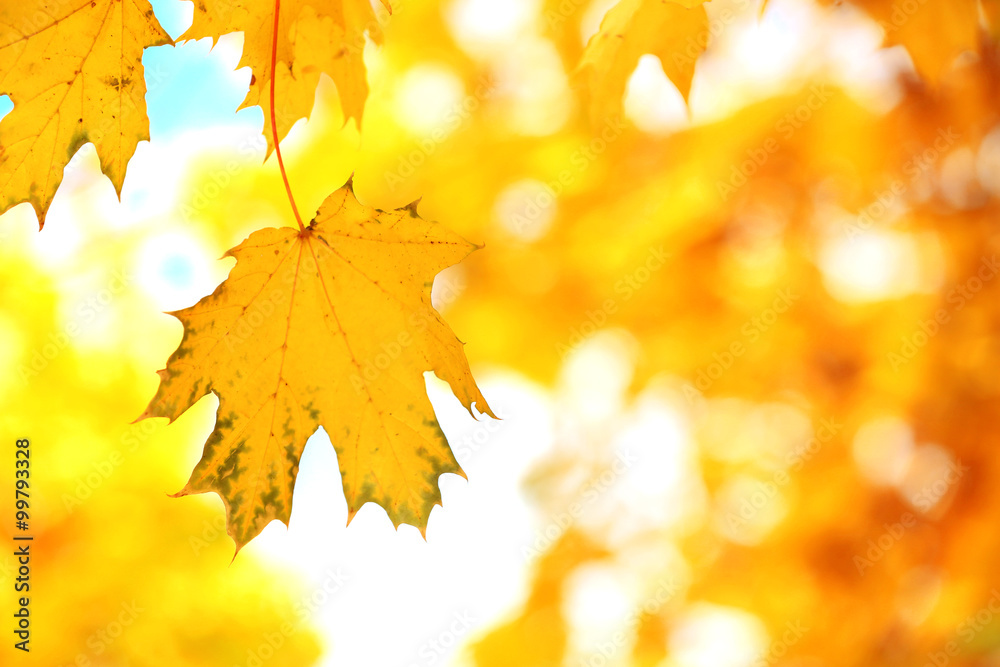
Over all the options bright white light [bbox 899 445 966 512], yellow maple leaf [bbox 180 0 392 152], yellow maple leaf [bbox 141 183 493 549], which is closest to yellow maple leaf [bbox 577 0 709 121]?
yellow maple leaf [bbox 180 0 392 152]

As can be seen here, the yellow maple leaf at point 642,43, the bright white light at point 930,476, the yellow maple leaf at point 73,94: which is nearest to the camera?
the yellow maple leaf at point 73,94

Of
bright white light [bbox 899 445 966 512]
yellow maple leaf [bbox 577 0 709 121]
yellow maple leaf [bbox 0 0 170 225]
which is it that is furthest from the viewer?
bright white light [bbox 899 445 966 512]

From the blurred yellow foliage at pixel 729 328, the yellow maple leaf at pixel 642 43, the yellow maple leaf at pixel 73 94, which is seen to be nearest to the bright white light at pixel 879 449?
the blurred yellow foliage at pixel 729 328

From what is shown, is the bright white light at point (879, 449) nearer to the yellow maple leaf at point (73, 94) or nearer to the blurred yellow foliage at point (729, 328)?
the blurred yellow foliage at point (729, 328)

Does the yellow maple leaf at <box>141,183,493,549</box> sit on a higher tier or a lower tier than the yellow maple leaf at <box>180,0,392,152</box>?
lower

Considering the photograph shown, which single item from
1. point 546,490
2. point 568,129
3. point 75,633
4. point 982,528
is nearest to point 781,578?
point 982,528

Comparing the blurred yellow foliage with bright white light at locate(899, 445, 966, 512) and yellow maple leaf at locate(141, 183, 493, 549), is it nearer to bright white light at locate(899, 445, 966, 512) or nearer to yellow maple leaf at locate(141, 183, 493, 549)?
bright white light at locate(899, 445, 966, 512)

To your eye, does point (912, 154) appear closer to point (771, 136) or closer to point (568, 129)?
point (771, 136)
